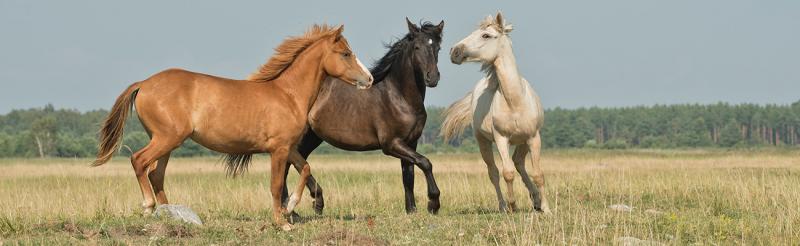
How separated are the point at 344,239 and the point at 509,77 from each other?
385cm

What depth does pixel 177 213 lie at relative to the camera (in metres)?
9.83

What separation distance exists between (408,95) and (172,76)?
3420 millimetres

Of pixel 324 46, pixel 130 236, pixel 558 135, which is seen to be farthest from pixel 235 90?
pixel 558 135

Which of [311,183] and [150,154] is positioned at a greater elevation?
[150,154]

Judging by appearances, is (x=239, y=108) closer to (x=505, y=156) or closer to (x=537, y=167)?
(x=505, y=156)

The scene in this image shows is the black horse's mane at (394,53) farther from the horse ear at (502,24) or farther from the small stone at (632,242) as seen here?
the small stone at (632,242)

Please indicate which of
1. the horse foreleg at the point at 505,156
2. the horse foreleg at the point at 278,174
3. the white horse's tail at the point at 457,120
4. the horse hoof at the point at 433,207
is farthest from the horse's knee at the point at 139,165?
the white horse's tail at the point at 457,120

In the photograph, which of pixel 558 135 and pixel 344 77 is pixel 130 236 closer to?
pixel 344 77

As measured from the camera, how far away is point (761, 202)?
517 inches

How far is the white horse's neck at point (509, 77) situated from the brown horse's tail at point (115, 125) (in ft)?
14.2

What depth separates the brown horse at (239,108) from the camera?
952 cm

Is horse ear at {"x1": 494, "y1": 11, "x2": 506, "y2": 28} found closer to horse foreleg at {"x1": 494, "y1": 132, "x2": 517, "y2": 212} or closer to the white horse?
the white horse

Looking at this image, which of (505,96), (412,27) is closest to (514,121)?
(505,96)

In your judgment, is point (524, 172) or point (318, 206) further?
point (524, 172)
